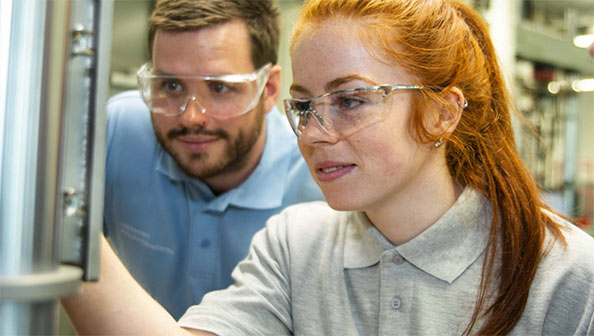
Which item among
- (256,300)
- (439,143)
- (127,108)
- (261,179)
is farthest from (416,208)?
(127,108)

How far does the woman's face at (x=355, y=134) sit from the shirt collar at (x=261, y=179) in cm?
52

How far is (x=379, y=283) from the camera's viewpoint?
1.04 meters

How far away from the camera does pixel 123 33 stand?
8.99ft

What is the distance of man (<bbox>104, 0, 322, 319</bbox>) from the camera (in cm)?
137

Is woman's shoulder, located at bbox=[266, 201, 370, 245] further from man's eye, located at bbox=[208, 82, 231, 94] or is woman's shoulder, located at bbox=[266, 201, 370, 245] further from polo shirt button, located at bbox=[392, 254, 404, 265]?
man's eye, located at bbox=[208, 82, 231, 94]

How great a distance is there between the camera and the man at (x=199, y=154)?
137cm

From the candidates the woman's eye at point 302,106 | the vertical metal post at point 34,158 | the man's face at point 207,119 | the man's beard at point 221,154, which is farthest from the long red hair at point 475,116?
the vertical metal post at point 34,158

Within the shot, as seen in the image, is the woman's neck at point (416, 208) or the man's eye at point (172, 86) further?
the man's eye at point (172, 86)

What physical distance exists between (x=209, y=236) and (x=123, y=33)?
1657mm

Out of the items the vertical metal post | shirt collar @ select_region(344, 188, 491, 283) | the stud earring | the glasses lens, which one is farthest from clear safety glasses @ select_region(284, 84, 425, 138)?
the vertical metal post

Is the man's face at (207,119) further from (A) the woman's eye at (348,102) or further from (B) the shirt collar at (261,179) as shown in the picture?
(A) the woman's eye at (348,102)

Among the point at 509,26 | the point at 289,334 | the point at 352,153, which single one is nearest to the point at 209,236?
the point at 289,334

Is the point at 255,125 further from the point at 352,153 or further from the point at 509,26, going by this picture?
the point at 509,26

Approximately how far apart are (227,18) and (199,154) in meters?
0.36
